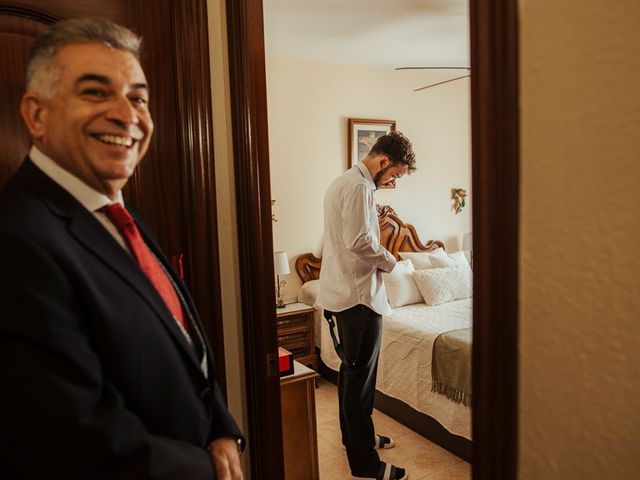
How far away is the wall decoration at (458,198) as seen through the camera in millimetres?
5133

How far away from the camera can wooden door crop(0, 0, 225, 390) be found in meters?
1.35

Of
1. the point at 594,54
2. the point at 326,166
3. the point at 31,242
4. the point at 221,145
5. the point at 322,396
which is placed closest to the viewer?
the point at 594,54

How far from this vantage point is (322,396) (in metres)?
3.74

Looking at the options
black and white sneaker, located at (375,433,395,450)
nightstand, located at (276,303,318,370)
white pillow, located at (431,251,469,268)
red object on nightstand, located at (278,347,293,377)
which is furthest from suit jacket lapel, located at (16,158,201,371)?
white pillow, located at (431,251,469,268)

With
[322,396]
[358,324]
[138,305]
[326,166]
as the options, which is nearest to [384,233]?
[326,166]

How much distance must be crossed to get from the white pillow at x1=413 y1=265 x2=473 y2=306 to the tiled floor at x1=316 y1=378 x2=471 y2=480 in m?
0.99

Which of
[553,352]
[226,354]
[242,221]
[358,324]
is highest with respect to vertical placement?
[242,221]

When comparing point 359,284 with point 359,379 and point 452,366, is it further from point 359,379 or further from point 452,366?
point 452,366

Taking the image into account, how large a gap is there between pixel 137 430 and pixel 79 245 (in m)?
0.30

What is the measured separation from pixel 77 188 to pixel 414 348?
2514 millimetres

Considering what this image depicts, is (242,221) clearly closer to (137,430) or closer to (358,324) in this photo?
(137,430)

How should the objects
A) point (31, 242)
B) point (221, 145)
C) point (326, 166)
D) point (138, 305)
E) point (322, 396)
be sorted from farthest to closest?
point (326, 166), point (322, 396), point (221, 145), point (138, 305), point (31, 242)

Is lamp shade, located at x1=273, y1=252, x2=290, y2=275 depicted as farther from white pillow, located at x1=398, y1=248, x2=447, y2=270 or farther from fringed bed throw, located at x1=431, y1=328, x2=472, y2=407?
fringed bed throw, located at x1=431, y1=328, x2=472, y2=407

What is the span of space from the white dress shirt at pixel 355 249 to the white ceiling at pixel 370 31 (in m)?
1.17
